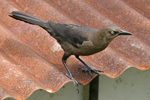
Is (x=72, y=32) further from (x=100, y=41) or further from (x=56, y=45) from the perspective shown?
(x=100, y=41)

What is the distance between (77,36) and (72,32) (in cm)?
9

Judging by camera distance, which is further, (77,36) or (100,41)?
(77,36)

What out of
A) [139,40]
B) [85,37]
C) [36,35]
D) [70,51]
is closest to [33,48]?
[36,35]

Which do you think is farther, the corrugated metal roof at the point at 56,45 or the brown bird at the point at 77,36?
the brown bird at the point at 77,36

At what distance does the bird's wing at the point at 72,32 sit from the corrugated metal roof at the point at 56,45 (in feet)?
0.41

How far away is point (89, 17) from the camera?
3326mm

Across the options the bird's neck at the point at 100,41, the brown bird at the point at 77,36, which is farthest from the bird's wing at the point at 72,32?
the bird's neck at the point at 100,41

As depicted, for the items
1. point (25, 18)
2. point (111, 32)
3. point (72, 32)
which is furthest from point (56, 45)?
point (111, 32)

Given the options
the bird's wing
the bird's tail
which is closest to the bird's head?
the bird's wing

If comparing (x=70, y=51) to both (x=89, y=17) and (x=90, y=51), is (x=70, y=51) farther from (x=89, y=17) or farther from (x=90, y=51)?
(x=89, y=17)

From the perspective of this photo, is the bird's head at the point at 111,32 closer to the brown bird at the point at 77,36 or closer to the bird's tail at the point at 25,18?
the brown bird at the point at 77,36

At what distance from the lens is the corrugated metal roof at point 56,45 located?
2.37 metres

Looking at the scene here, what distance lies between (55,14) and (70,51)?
0.66 meters

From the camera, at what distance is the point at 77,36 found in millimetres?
2902
